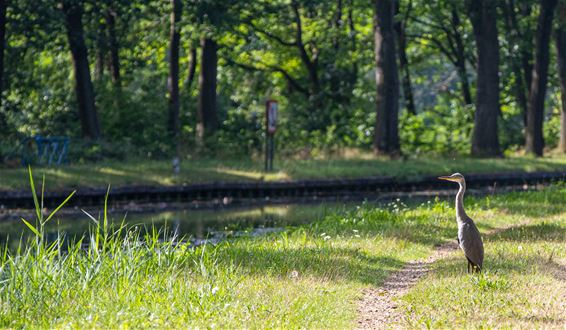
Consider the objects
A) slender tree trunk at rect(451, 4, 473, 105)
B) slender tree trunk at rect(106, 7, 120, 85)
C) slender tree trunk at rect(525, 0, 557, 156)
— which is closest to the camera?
slender tree trunk at rect(525, 0, 557, 156)

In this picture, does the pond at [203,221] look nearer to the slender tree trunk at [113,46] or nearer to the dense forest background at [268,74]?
the dense forest background at [268,74]

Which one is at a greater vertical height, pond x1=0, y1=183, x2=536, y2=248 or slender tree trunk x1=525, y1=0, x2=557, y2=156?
slender tree trunk x1=525, y1=0, x2=557, y2=156

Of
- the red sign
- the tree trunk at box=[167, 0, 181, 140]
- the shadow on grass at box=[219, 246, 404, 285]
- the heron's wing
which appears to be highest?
the tree trunk at box=[167, 0, 181, 140]

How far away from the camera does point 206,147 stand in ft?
125

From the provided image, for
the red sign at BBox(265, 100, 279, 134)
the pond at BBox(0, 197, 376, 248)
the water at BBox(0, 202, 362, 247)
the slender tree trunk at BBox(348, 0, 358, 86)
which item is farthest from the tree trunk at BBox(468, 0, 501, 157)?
the water at BBox(0, 202, 362, 247)

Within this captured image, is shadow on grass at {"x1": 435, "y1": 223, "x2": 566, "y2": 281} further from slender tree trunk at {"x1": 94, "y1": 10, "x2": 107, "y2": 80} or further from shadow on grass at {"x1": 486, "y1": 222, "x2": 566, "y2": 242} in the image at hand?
slender tree trunk at {"x1": 94, "y1": 10, "x2": 107, "y2": 80}

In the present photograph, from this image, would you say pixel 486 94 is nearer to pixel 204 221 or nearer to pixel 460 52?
pixel 460 52

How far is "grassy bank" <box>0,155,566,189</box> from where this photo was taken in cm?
2914

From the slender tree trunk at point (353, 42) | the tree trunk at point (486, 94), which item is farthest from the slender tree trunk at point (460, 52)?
the tree trunk at point (486, 94)

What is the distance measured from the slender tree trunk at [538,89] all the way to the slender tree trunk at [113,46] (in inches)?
623

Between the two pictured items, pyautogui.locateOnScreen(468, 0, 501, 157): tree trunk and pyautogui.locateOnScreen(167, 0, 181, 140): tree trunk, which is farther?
pyautogui.locateOnScreen(468, 0, 501, 157): tree trunk

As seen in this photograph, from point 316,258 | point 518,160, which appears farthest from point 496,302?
point 518,160

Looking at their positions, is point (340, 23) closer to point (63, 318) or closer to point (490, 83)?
point (490, 83)

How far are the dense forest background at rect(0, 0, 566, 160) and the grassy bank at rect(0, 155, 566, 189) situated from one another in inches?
102
